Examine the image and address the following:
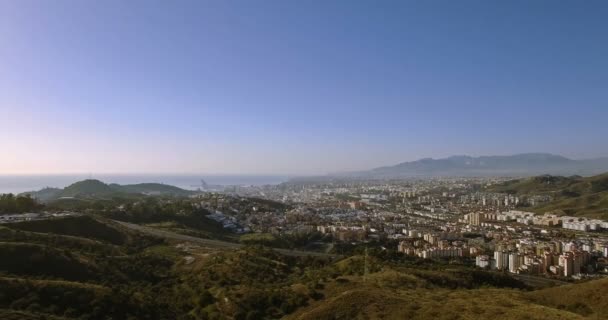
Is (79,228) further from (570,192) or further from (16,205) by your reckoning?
(570,192)

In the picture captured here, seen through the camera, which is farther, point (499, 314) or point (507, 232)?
point (507, 232)

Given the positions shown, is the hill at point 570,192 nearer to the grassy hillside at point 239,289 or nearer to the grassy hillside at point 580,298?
the grassy hillside at point 239,289

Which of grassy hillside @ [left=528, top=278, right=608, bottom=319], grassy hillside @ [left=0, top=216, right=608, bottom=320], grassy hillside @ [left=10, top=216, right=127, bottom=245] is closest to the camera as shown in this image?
grassy hillside @ [left=0, top=216, right=608, bottom=320]

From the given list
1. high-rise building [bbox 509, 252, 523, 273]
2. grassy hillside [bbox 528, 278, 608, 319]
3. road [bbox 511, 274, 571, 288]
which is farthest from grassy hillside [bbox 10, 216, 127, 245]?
high-rise building [bbox 509, 252, 523, 273]

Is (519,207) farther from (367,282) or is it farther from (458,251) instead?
(367,282)

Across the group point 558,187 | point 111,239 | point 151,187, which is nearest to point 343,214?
point 111,239

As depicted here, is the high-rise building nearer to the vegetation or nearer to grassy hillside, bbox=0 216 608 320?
grassy hillside, bbox=0 216 608 320

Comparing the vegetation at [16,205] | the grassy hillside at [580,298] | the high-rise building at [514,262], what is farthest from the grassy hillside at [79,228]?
the high-rise building at [514,262]

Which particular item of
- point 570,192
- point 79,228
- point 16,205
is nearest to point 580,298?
point 79,228
